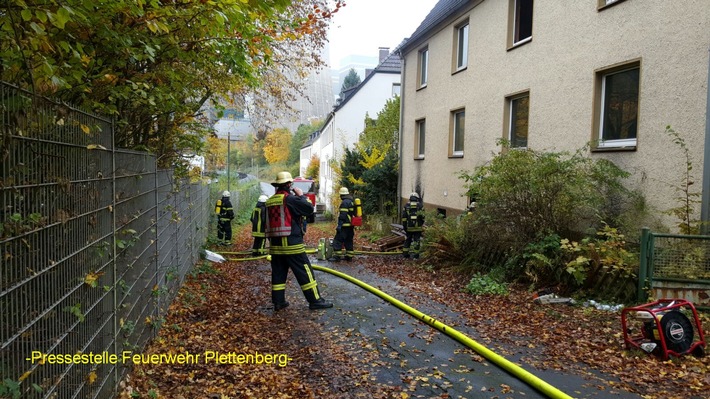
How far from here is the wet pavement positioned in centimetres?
431

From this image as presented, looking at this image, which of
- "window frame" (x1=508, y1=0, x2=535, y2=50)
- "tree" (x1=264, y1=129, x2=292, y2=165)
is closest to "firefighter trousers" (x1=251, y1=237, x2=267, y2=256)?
"window frame" (x1=508, y1=0, x2=535, y2=50)

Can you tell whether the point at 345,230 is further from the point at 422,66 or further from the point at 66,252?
the point at 66,252

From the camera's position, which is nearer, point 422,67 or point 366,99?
point 422,67

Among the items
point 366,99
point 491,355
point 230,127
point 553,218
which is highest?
point 366,99

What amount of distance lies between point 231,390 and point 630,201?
6814mm

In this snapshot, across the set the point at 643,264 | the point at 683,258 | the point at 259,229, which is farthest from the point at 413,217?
the point at 683,258

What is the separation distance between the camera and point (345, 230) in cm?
1258

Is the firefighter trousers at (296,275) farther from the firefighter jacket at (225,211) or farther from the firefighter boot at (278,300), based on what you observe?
the firefighter jacket at (225,211)

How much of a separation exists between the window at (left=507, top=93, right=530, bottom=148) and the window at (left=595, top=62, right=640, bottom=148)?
7.61 feet

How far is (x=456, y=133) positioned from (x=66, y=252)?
13470mm

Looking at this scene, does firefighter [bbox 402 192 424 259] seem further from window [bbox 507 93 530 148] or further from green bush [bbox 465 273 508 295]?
green bush [bbox 465 273 508 295]

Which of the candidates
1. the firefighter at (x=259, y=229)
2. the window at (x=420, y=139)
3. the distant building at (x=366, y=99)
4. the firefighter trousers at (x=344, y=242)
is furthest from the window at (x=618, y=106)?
the distant building at (x=366, y=99)

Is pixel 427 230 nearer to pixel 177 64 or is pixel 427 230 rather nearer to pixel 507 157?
pixel 507 157

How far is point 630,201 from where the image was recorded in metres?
8.13
